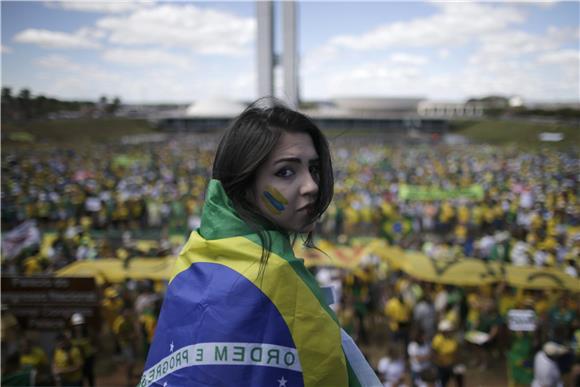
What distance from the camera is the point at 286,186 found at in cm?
113

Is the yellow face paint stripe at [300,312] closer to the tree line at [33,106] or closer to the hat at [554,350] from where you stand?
the hat at [554,350]

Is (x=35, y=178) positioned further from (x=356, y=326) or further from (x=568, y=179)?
(x=568, y=179)

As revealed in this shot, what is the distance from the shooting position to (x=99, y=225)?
10492 mm

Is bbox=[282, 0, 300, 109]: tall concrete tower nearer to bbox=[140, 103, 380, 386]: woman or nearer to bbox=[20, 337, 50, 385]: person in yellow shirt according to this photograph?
bbox=[140, 103, 380, 386]: woman

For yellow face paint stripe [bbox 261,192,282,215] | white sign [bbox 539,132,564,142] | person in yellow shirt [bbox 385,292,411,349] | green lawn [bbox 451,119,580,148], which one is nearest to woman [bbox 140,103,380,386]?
yellow face paint stripe [bbox 261,192,282,215]

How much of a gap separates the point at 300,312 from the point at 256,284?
0.38ft

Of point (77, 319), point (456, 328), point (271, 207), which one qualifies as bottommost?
point (456, 328)

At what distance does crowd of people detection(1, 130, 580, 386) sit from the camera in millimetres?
4582

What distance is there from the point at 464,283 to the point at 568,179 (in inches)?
223

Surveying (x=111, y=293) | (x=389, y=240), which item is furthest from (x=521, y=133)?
(x=111, y=293)

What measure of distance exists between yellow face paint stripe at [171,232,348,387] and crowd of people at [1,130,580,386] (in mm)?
430

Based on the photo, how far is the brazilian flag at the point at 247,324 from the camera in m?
0.95

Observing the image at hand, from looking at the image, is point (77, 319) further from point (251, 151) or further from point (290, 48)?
point (251, 151)

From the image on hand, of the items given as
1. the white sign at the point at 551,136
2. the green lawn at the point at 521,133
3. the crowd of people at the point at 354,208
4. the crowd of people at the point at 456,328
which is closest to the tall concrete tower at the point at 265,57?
the crowd of people at the point at 456,328
